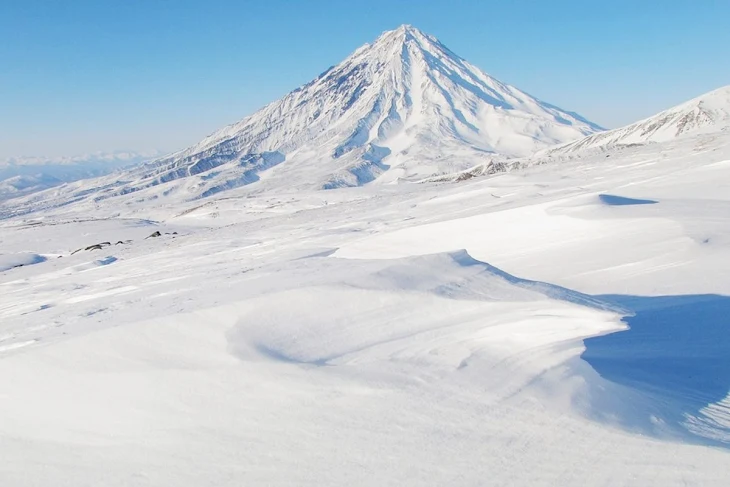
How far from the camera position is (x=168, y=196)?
168m

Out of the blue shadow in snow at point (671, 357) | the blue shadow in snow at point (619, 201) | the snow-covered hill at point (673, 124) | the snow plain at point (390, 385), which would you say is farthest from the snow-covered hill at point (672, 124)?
the snow plain at point (390, 385)

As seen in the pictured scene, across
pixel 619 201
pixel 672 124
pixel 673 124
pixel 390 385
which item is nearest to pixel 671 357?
pixel 390 385

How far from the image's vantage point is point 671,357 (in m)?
7.23

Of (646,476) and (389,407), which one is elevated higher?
(389,407)

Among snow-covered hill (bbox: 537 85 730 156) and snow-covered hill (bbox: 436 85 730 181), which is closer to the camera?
snow-covered hill (bbox: 436 85 730 181)

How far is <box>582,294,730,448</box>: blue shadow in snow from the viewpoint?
221 inches

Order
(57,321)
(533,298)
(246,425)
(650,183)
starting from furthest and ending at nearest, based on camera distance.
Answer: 1. (650,183)
2. (57,321)
3. (533,298)
4. (246,425)

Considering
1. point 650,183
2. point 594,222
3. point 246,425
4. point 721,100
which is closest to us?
point 246,425

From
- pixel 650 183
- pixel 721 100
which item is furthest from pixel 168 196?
pixel 650 183

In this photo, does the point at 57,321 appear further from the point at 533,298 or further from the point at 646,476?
the point at 646,476

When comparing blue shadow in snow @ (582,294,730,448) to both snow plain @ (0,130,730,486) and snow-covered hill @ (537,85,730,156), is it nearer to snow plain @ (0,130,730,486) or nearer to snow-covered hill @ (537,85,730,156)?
snow plain @ (0,130,730,486)

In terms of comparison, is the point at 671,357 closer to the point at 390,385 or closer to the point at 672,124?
the point at 390,385

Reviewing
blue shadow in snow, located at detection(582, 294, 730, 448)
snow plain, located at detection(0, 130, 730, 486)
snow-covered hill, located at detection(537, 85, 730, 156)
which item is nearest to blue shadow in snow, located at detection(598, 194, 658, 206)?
snow plain, located at detection(0, 130, 730, 486)

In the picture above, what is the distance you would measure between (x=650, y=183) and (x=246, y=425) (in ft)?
67.9
